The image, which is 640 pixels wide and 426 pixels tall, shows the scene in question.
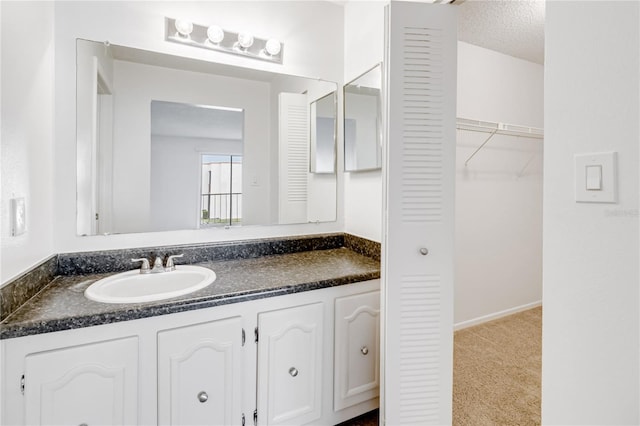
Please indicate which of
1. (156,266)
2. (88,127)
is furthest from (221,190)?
(88,127)

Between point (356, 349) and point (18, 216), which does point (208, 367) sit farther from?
point (18, 216)

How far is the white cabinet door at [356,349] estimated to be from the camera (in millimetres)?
1546

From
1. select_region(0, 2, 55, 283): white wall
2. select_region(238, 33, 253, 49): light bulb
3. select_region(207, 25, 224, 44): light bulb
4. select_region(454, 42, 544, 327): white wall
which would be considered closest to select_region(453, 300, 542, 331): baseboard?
select_region(454, 42, 544, 327): white wall

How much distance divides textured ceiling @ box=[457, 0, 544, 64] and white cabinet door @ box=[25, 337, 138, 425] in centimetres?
252

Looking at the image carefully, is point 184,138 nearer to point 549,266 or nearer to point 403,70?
point 403,70

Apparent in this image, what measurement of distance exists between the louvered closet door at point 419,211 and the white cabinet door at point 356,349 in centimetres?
22

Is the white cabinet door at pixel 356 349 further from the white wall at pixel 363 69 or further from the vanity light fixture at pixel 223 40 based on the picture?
the vanity light fixture at pixel 223 40

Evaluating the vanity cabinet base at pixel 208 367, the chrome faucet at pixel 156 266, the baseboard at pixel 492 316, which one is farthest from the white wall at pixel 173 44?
the baseboard at pixel 492 316

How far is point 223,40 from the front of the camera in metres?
1.82

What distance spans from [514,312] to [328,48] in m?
2.89

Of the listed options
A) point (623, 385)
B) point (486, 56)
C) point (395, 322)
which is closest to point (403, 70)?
point (395, 322)

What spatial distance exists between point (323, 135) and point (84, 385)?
1.72m

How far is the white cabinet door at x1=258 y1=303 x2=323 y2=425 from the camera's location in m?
1.38

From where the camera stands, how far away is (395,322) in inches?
54.7
